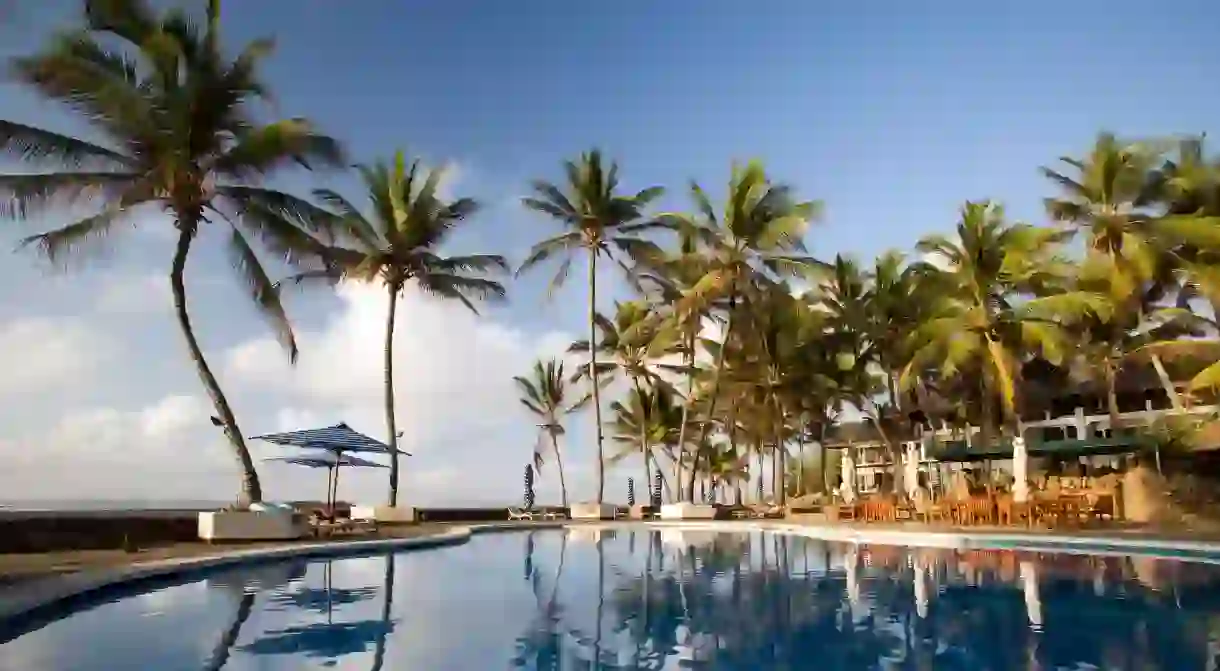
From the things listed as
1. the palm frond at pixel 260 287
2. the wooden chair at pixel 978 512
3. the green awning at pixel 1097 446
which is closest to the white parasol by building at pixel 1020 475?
the wooden chair at pixel 978 512

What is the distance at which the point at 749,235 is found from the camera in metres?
26.7

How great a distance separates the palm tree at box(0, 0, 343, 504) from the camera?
47.6 ft

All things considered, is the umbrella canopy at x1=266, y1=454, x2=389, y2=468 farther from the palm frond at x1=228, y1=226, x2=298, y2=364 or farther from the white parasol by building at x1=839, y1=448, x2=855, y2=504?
the white parasol by building at x1=839, y1=448, x2=855, y2=504

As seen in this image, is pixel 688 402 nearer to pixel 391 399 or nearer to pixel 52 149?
pixel 391 399

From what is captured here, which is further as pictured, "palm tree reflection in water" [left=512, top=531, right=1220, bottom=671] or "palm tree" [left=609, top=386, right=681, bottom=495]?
"palm tree" [left=609, top=386, right=681, bottom=495]

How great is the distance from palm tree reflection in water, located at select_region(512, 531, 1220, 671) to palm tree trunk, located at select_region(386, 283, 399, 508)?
11.3 meters

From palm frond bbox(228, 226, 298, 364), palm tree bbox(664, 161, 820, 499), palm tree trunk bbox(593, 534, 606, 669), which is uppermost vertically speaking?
palm tree bbox(664, 161, 820, 499)

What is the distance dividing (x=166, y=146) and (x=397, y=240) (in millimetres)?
9127

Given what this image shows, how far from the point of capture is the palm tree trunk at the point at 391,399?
24062mm

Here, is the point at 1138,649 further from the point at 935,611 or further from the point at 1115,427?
the point at 1115,427

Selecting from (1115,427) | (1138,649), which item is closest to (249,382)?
(1138,649)

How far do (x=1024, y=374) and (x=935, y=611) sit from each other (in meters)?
23.9

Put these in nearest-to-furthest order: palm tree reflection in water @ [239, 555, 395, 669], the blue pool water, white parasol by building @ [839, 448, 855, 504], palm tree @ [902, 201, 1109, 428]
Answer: the blue pool water, palm tree reflection in water @ [239, 555, 395, 669], palm tree @ [902, 201, 1109, 428], white parasol by building @ [839, 448, 855, 504]

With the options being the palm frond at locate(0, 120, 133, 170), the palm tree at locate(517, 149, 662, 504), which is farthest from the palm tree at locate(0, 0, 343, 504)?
the palm tree at locate(517, 149, 662, 504)
